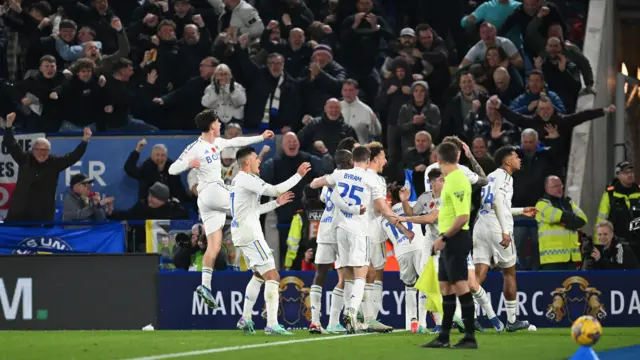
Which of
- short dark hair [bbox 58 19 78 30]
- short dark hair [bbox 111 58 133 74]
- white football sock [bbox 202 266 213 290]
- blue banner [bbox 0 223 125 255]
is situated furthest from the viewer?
short dark hair [bbox 58 19 78 30]

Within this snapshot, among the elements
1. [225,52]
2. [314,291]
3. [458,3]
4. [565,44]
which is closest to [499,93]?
[565,44]

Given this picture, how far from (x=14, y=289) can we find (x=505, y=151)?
726cm

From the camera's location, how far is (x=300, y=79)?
861 inches

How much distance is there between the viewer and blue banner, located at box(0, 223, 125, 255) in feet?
62.8

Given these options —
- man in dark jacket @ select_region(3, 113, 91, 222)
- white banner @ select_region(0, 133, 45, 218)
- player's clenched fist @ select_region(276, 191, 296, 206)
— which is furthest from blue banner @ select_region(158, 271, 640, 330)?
white banner @ select_region(0, 133, 45, 218)

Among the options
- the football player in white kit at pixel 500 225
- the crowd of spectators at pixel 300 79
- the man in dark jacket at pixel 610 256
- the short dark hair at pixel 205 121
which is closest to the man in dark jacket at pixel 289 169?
the crowd of spectators at pixel 300 79

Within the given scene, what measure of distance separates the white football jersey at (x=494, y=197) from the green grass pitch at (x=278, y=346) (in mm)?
1386

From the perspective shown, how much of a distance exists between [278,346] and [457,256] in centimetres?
214

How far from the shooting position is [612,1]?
79.8 feet

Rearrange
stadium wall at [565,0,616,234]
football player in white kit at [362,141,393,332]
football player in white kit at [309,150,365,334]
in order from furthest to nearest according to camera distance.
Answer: stadium wall at [565,0,616,234], football player in white kit at [362,141,393,332], football player in white kit at [309,150,365,334]

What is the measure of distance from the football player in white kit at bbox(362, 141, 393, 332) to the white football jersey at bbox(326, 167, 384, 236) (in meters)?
0.53

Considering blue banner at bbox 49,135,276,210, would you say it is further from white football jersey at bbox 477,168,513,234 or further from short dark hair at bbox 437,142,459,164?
short dark hair at bbox 437,142,459,164

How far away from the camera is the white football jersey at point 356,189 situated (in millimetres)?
14969

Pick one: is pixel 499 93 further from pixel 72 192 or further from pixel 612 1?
pixel 72 192
